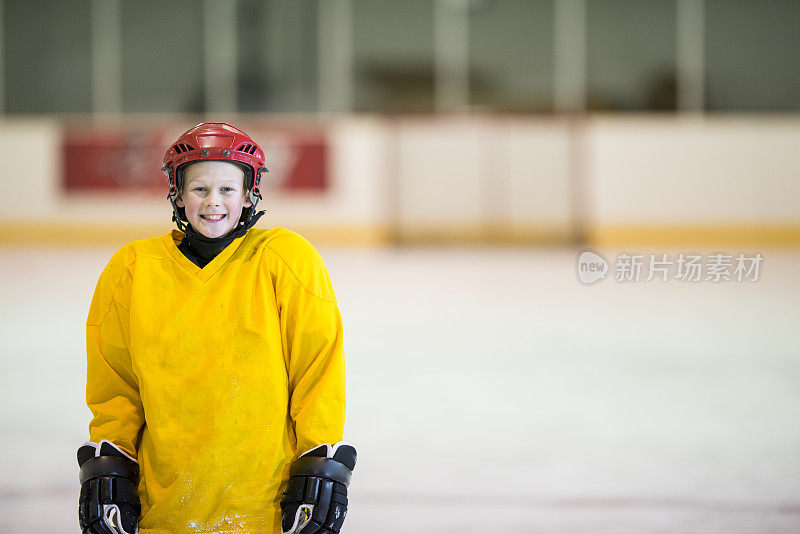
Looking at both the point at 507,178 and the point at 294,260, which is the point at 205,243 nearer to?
the point at 294,260

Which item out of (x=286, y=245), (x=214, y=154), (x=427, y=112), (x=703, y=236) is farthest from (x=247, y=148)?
(x=427, y=112)

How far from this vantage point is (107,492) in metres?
1.41

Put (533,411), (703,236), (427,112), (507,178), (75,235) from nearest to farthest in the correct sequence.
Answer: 1. (533,411)
2. (703,236)
3. (75,235)
4. (507,178)
5. (427,112)

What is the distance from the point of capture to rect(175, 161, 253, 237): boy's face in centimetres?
140

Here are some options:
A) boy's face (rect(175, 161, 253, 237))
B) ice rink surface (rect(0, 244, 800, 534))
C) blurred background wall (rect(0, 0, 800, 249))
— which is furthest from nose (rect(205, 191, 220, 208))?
blurred background wall (rect(0, 0, 800, 249))

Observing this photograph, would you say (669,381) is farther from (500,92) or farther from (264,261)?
(500,92)

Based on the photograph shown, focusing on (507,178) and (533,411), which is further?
(507,178)

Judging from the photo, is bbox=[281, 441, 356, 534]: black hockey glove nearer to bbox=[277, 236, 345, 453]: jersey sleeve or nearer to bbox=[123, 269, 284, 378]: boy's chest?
bbox=[277, 236, 345, 453]: jersey sleeve

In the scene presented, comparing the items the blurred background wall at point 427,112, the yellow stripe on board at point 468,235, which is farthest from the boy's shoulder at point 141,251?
the blurred background wall at point 427,112

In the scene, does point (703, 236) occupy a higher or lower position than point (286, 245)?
higher

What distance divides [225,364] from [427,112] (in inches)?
403

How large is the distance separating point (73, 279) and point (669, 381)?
5127 mm

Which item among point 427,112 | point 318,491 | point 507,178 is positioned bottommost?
point 318,491

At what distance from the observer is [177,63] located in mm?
11633
